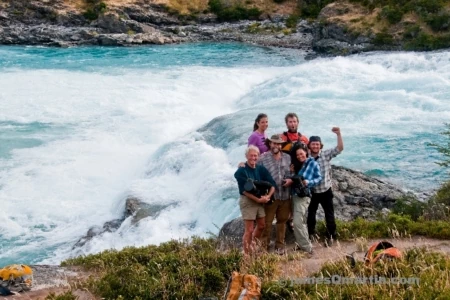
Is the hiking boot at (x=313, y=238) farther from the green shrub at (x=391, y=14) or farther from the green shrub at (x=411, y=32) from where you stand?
the green shrub at (x=391, y=14)

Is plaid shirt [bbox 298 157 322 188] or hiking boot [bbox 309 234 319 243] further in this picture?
hiking boot [bbox 309 234 319 243]

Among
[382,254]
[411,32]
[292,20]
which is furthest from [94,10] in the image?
[382,254]

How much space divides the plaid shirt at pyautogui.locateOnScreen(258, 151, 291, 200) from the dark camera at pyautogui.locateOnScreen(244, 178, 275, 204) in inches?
13.7

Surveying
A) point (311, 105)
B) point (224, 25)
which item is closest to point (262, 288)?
point (311, 105)

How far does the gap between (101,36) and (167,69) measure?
15.7 metres

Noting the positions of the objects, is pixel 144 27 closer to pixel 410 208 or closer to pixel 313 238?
pixel 410 208

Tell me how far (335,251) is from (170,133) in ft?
48.3

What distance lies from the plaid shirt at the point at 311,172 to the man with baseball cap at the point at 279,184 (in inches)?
10.5

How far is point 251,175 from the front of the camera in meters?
8.15

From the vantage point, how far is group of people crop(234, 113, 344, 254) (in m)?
8.14

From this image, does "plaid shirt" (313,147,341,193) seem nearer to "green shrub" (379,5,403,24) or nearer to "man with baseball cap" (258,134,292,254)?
"man with baseball cap" (258,134,292,254)

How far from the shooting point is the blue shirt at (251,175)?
320 inches

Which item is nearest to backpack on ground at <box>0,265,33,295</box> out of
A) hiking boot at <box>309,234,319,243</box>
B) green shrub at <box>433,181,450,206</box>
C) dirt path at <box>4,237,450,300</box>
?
dirt path at <box>4,237,450,300</box>

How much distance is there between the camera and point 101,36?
48.1 meters
